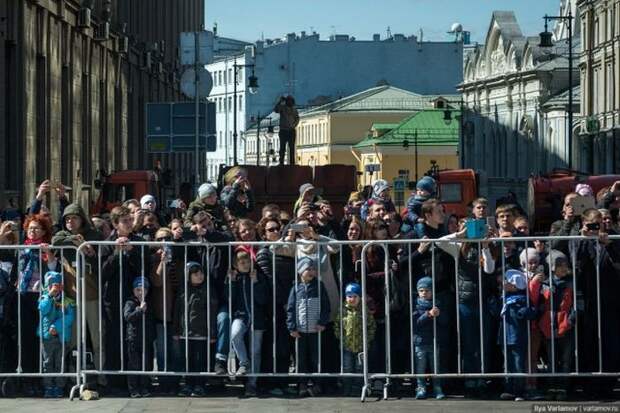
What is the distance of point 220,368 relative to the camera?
14922 mm

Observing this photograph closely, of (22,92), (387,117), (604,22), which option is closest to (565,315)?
(22,92)

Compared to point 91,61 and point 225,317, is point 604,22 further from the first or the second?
point 225,317

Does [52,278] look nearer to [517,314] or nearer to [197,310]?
[197,310]

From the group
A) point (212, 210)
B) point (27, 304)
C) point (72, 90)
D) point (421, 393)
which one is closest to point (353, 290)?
point (421, 393)

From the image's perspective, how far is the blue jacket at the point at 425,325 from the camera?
48.4ft

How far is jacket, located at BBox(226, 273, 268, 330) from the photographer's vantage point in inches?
589

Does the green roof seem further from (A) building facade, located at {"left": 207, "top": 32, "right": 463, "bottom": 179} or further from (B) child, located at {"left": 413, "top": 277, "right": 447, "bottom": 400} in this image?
(B) child, located at {"left": 413, "top": 277, "right": 447, "bottom": 400}

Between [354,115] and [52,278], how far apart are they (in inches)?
4983

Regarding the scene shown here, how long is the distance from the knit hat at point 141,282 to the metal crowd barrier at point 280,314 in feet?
0.16

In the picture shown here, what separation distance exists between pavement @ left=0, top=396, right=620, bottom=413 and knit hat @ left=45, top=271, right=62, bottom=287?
96 centimetres

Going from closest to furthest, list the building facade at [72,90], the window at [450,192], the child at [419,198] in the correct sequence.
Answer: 1. the child at [419,198]
2. the building facade at [72,90]
3. the window at [450,192]

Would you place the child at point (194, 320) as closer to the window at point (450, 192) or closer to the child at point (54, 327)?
the child at point (54, 327)

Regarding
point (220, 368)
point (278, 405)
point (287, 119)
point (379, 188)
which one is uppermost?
point (287, 119)

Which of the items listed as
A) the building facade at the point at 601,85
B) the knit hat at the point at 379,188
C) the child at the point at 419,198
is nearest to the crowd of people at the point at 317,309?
the child at the point at 419,198
